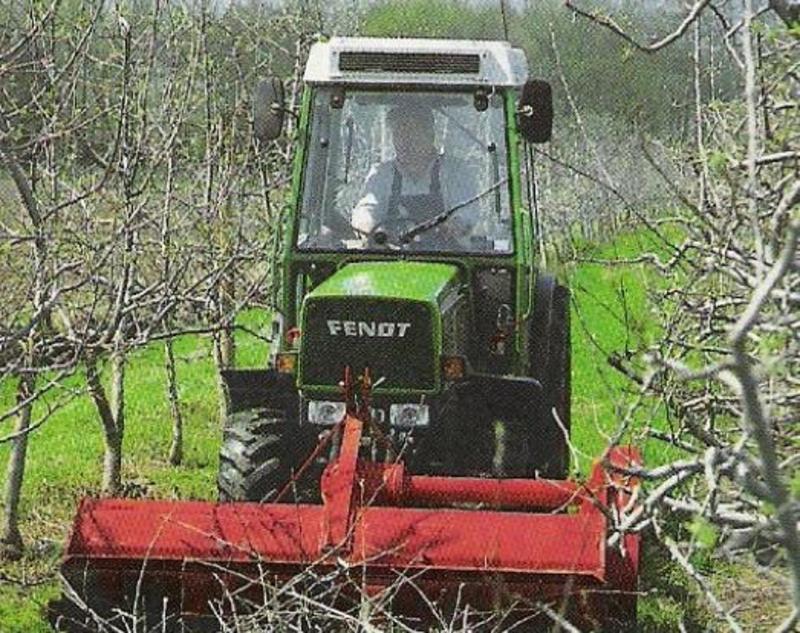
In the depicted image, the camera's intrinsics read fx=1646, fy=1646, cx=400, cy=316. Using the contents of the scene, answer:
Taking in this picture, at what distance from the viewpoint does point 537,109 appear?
7160 mm

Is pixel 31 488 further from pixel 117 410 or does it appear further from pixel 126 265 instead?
pixel 126 265

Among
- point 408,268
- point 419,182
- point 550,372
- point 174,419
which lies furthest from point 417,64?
point 174,419

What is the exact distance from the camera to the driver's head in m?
7.42

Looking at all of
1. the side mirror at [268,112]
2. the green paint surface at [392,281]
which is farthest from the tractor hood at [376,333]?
the side mirror at [268,112]

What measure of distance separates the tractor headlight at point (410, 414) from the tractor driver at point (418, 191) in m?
0.87

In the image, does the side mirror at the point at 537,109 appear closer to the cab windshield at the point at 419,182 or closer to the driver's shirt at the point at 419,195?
the cab windshield at the point at 419,182

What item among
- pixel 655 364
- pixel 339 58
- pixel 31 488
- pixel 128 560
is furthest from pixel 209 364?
pixel 655 364

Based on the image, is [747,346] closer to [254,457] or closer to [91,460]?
[254,457]

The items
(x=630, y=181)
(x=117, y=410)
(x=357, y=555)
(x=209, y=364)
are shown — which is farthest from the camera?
(x=630, y=181)

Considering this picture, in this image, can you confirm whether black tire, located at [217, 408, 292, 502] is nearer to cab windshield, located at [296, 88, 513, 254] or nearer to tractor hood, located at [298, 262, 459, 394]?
tractor hood, located at [298, 262, 459, 394]

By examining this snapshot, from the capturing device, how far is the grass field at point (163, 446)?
7.00 meters

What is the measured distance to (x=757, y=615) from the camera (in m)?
7.24

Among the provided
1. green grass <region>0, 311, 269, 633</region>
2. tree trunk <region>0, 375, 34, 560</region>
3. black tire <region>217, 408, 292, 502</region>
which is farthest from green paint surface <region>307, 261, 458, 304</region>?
tree trunk <region>0, 375, 34, 560</region>

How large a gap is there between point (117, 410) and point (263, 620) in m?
4.80
